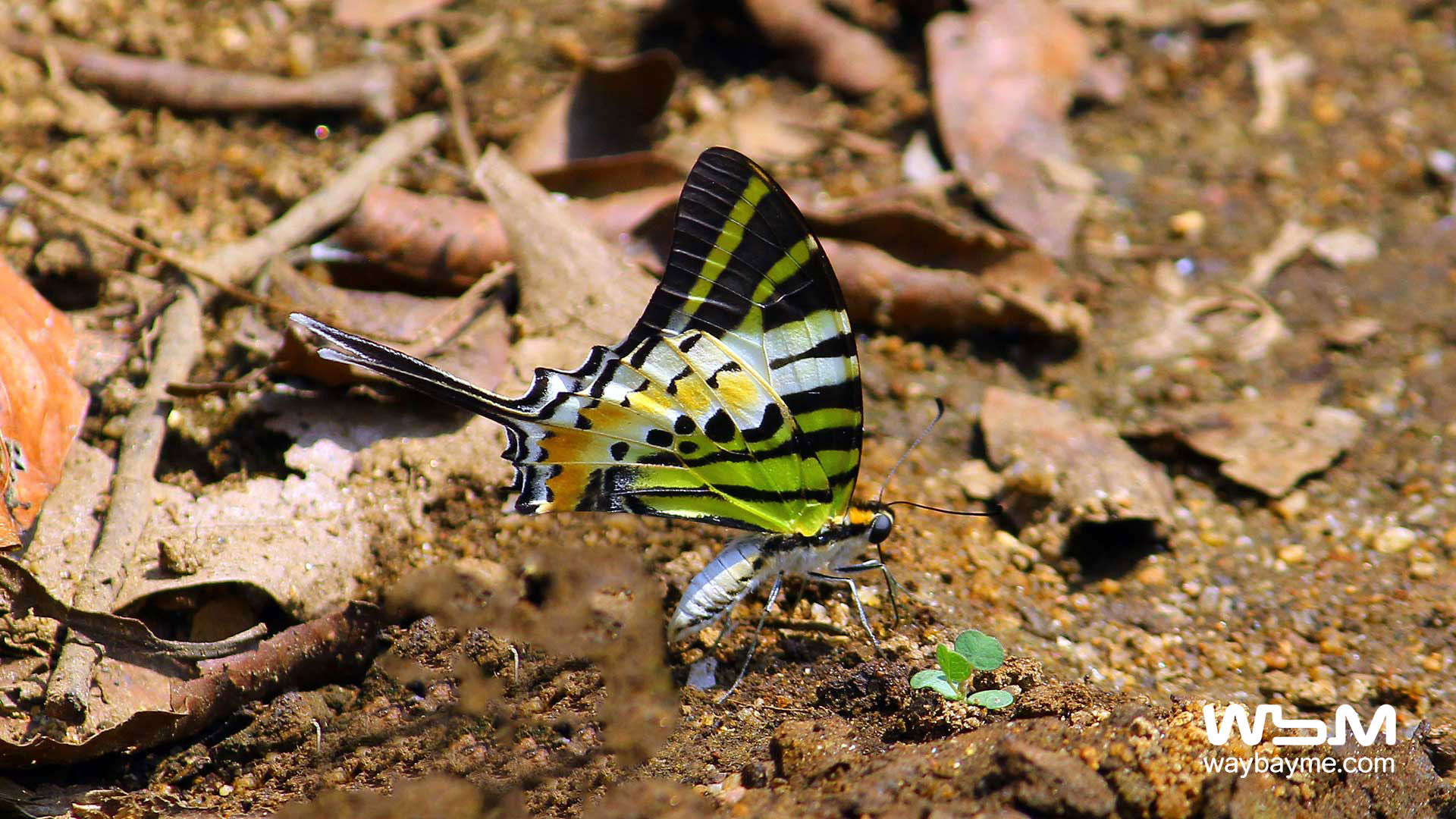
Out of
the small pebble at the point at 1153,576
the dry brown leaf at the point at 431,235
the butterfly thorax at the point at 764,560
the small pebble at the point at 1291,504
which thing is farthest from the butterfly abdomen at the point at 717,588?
the small pebble at the point at 1291,504

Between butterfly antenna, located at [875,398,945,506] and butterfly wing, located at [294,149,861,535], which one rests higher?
butterfly wing, located at [294,149,861,535]

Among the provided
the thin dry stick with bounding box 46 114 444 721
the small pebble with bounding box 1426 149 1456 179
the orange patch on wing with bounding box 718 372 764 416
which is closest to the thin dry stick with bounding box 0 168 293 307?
the thin dry stick with bounding box 46 114 444 721

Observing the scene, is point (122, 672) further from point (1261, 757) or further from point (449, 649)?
point (1261, 757)

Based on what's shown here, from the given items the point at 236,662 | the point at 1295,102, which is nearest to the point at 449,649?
the point at 236,662

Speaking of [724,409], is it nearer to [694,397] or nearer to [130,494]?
[694,397]

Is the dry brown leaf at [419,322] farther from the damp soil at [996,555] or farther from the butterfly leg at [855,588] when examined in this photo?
the butterfly leg at [855,588]

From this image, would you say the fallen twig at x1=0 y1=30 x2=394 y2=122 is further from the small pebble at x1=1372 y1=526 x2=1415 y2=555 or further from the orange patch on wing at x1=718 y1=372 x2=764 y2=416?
the small pebble at x1=1372 y1=526 x2=1415 y2=555

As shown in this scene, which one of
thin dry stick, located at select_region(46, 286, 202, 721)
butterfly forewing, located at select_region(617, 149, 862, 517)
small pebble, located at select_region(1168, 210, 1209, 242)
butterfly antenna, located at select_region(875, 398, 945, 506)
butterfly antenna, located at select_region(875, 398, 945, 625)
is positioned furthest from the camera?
small pebble, located at select_region(1168, 210, 1209, 242)

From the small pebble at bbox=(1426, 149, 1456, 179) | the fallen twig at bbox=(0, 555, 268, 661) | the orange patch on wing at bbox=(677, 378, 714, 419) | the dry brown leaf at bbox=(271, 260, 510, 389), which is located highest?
the small pebble at bbox=(1426, 149, 1456, 179)
